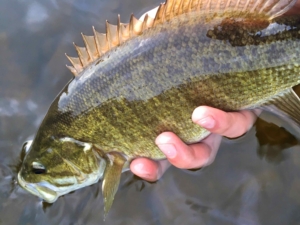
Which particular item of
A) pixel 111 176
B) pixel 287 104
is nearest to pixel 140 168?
pixel 111 176

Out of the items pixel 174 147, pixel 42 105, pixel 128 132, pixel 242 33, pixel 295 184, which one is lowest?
pixel 295 184

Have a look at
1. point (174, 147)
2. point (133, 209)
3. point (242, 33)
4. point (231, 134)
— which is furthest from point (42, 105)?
point (242, 33)

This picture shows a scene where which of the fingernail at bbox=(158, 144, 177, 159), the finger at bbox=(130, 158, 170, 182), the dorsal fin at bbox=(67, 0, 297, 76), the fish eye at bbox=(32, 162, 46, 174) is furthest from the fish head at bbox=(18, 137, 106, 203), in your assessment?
the dorsal fin at bbox=(67, 0, 297, 76)

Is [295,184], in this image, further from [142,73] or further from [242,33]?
[142,73]

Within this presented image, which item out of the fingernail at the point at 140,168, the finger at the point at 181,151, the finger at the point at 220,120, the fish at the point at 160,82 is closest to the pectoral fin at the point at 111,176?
the fish at the point at 160,82

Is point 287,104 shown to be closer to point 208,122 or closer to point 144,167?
point 208,122

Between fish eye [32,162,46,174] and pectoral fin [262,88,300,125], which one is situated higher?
fish eye [32,162,46,174]

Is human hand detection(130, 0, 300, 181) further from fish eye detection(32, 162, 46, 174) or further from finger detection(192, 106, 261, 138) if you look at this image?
fish eye detection(32, 162, 46, 174)
